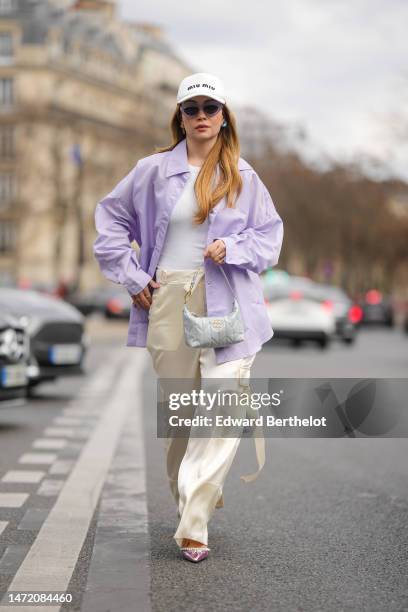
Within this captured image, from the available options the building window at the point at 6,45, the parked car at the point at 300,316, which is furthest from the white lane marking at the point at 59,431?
the building window at the point at 6,45

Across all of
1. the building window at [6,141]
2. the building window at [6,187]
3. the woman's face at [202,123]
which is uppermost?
the building window at [6,141]

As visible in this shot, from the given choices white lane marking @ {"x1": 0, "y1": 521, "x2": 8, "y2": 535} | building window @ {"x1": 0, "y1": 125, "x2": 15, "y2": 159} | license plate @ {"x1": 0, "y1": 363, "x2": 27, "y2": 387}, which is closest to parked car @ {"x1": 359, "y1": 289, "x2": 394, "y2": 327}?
building window @ {"x1": 0, "y1": 125, "x2": 15, "y2": 159}

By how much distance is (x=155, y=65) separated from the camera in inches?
4833

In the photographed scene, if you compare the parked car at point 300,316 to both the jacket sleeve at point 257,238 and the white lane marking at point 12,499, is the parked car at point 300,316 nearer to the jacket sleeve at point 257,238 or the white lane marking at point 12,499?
the white lane marking at point 12,499

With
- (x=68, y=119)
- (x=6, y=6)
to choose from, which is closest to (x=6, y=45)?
(x=6, y=6)

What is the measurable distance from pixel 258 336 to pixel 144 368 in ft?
57.4

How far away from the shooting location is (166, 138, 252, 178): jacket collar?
6195 millimetres

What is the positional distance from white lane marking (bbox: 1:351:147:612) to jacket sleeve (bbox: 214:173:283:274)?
144 cm

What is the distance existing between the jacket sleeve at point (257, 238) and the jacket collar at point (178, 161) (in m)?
0.15

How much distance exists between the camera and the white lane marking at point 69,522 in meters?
5.65

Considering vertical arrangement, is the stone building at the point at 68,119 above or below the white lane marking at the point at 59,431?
above

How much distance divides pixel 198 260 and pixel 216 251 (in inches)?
7.9

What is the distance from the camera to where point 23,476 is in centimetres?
914

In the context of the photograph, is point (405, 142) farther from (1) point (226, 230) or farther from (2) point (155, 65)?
(2) point (155, 65)
